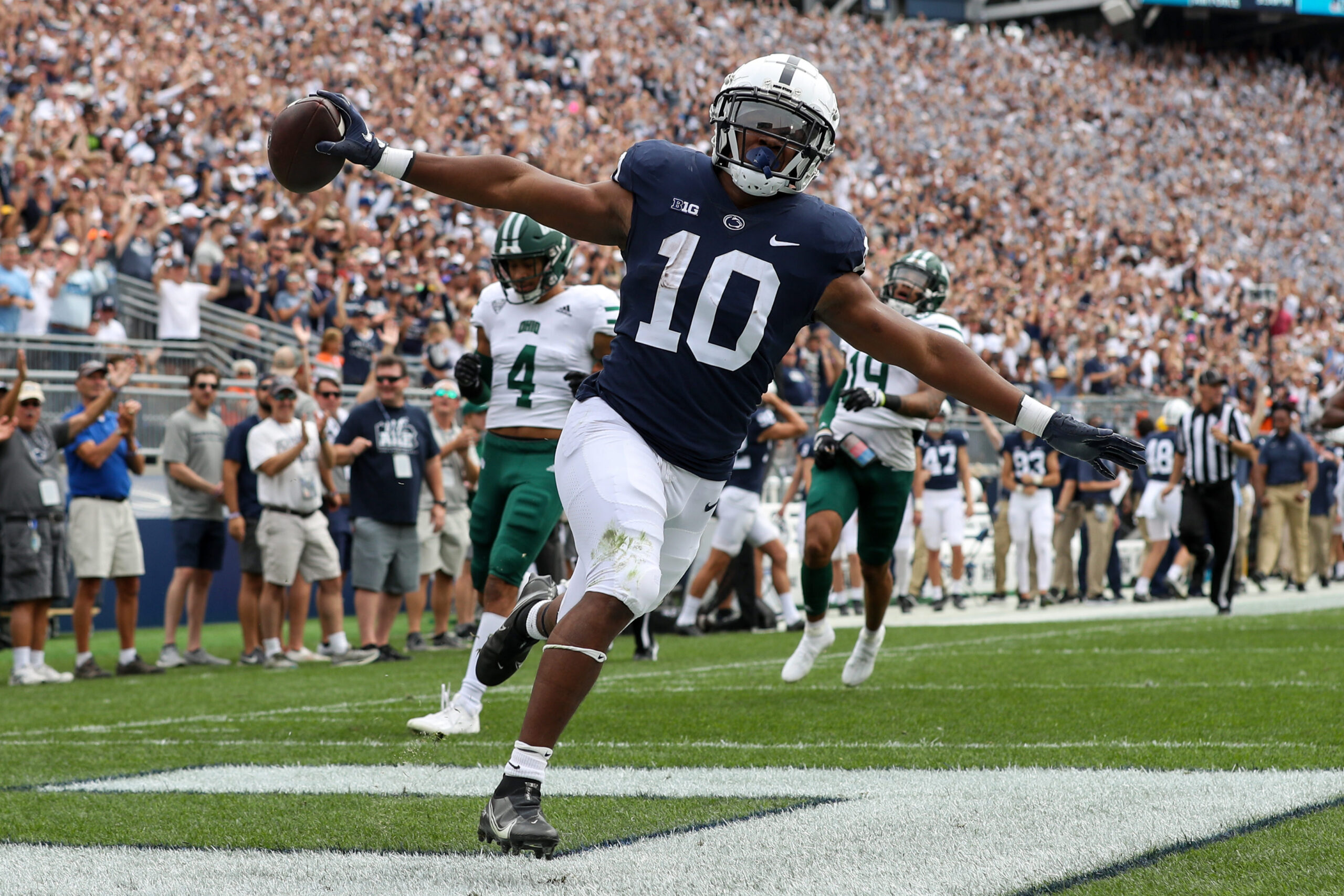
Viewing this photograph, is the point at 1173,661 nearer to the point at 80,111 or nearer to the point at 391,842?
the point at 391,842

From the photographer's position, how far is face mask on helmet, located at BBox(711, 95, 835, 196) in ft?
12.3

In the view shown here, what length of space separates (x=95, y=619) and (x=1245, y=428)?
10041 mm

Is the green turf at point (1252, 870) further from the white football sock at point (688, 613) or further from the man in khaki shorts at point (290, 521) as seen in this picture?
the white football sock at point (688, 613)

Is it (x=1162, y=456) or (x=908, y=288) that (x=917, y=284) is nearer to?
(x=908, y=288)

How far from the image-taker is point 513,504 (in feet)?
19.7

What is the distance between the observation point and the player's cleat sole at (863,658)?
22.9 feet

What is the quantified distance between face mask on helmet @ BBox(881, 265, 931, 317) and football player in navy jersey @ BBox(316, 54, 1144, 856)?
3392 millimetres

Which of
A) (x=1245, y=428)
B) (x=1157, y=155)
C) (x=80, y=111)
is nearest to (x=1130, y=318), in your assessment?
(x=1157, y=155)

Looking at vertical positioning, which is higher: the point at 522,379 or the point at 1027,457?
the point at 522,379

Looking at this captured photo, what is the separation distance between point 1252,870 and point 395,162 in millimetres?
2532

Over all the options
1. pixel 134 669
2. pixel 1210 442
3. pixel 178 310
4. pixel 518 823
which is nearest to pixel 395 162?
pixel 518 823

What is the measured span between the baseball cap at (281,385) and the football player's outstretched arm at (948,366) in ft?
21.5

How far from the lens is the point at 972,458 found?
56.8 feet

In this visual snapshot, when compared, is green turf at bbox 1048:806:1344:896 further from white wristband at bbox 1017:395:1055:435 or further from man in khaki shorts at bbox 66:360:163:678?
man in khaki shorts at bbox 66:360:163:678
